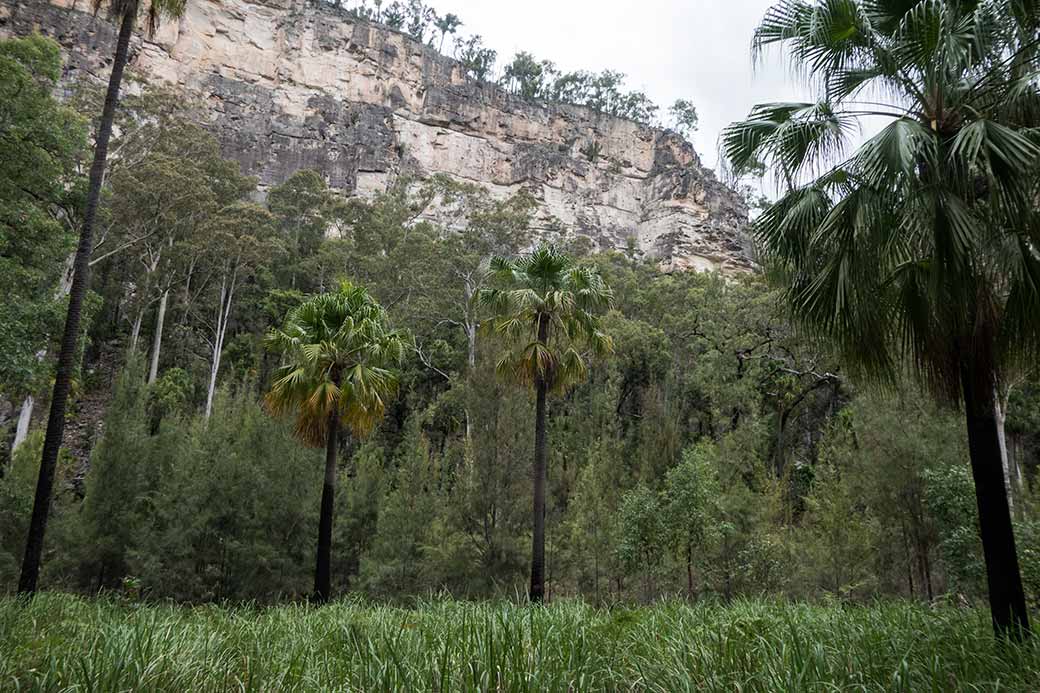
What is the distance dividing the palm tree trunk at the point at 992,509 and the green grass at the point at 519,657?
0.97ft

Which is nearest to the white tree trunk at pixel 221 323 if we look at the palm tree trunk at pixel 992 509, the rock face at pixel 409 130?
the rock face at pixel 409 130

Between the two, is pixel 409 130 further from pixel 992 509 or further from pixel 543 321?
pixel 992 509

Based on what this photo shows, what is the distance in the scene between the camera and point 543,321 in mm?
12664

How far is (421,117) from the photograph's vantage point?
165 feet

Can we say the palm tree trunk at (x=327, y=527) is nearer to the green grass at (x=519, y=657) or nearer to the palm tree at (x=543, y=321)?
the palm tree at (x=543, y=321)

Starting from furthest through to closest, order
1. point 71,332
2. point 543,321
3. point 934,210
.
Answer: point 543,321 → point 71,332 → point 934,210

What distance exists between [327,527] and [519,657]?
8.60m

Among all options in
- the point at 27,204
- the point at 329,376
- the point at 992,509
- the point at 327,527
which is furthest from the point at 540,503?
the point at 27,204

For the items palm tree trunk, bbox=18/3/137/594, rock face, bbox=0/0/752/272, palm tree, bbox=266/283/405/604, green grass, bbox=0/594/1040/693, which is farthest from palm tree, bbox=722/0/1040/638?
rock face, bbox=0/0/752/272

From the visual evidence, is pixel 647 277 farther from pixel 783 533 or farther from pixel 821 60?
pixel 821 60

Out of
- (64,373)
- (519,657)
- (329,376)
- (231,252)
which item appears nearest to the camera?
(519,657)

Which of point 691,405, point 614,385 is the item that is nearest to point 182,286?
point 614,385

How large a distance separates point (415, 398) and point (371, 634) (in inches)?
886

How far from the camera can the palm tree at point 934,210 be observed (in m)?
4.98
